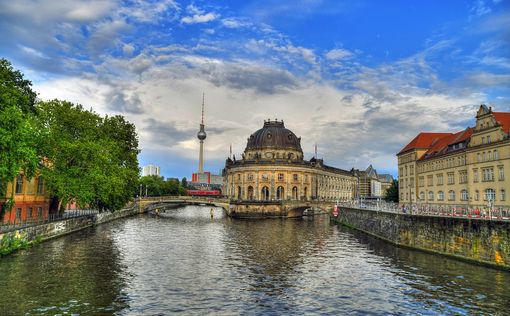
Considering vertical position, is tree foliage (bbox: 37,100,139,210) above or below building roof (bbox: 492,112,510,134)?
below

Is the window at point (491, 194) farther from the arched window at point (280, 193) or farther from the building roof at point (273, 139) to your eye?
the building roof at point (273, 139)

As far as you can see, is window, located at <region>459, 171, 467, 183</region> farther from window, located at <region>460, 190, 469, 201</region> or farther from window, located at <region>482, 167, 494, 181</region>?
window, located at <region>482, 167, 494, 181</region>

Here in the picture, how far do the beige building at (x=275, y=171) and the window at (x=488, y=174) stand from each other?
239 feet

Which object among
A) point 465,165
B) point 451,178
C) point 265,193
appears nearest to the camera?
point 465,165

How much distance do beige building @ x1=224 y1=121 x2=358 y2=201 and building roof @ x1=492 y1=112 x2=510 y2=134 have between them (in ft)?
247

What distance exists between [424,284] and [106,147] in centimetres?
4469

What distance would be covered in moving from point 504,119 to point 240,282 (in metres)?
51.7

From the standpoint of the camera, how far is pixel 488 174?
2296 inches

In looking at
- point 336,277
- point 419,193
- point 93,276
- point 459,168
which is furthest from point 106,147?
point 419,193

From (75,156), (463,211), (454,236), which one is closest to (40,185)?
(75,156)

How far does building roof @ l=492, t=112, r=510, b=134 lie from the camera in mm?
56781

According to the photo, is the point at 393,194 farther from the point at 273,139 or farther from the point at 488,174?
the point at 273,139

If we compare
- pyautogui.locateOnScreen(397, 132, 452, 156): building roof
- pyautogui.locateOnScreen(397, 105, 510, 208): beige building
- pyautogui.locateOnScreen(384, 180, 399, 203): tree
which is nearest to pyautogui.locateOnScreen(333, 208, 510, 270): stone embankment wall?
pyautogui.locateOnScreen(397, 105, 510, 208): beige building

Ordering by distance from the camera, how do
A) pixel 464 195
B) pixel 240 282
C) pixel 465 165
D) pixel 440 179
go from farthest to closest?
pixel 440 179
pixel 464 195
pixel 465 165
pixel 240 282
